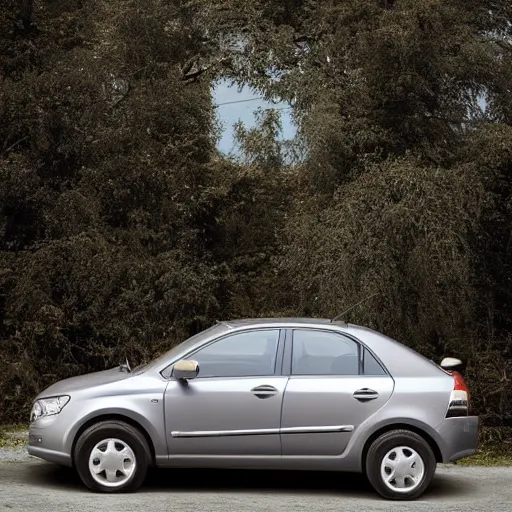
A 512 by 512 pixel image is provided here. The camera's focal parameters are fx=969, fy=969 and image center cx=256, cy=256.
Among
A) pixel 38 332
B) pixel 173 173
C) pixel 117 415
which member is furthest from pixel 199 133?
pixel 117 415

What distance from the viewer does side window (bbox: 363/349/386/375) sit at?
8.45 meters

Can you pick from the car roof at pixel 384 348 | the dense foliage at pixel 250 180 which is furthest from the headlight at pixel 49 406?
the dense foliage at pixel 250 180

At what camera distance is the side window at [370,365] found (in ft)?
27.7

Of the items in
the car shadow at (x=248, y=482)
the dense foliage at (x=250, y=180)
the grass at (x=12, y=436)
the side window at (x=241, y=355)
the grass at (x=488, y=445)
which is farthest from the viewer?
the dense foliage at (x=250, y=180)

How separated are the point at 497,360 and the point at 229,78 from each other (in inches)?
403

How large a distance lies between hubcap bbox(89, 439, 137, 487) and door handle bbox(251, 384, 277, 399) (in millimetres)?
1164

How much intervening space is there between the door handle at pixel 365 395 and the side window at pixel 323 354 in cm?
21

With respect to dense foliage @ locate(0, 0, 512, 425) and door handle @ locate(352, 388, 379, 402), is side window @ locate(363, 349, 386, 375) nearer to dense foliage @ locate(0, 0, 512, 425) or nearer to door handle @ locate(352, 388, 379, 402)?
door handle @ locate(352, 388, 379, 402)

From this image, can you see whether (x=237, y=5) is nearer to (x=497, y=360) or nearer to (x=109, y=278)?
(x=109, y=278)

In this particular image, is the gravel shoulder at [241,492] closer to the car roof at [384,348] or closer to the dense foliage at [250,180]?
the car roof at [384,348]

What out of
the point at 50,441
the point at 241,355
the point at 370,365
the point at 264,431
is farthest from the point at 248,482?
the point at 50,441

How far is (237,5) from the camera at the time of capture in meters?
20.8

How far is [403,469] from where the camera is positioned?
8.27 meters

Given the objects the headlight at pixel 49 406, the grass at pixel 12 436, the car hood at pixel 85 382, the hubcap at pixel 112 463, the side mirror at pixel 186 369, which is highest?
the side mirror at pixel 186 369
